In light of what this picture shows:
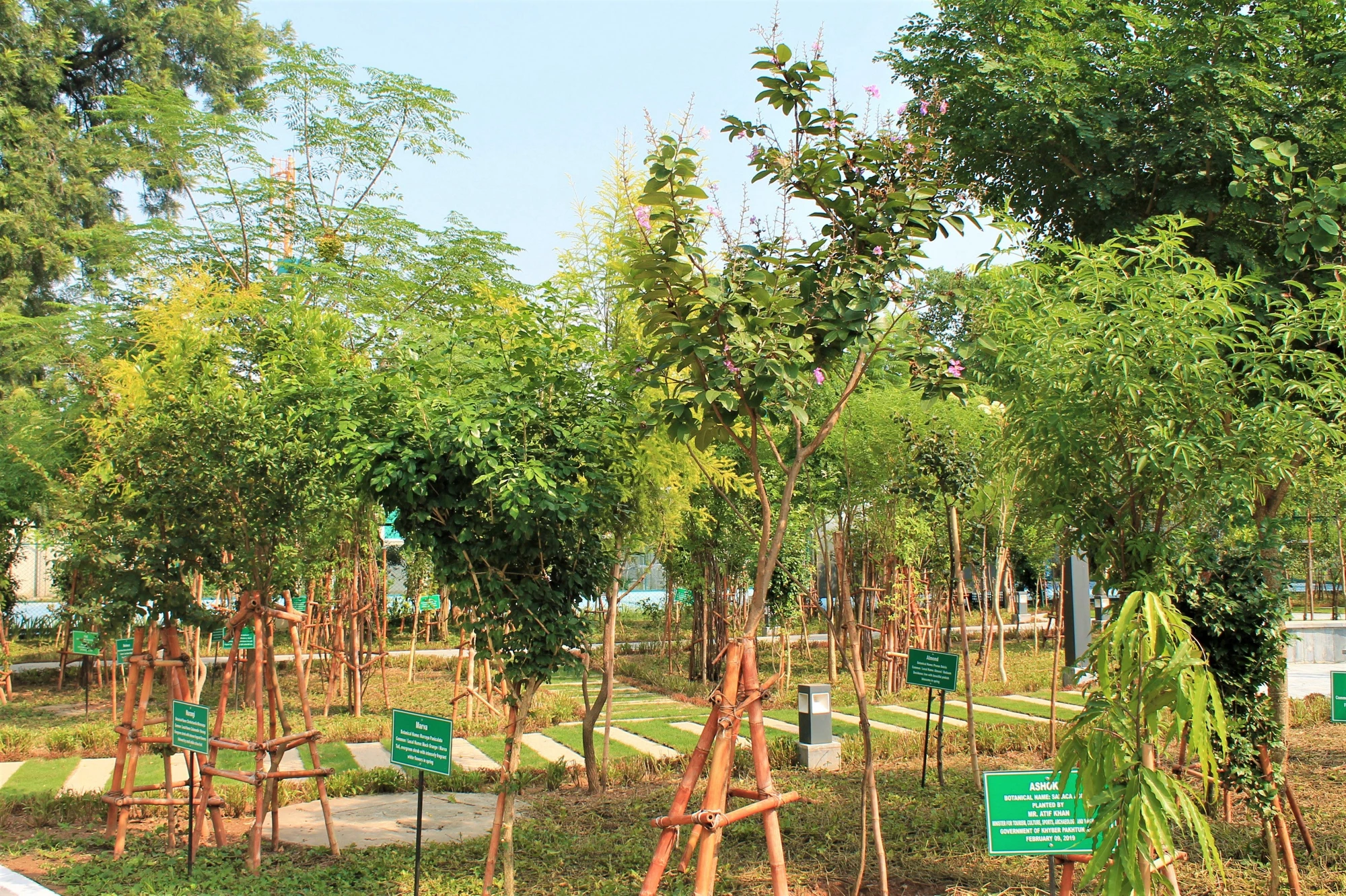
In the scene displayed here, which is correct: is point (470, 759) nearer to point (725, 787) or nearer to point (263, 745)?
point (263, 745)

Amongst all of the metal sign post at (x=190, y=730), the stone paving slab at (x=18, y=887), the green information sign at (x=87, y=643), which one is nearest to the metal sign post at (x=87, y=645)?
the green information sign at (x=87, y=643)

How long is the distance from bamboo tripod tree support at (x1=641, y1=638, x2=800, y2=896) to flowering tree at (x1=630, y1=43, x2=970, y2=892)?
0.19 ft

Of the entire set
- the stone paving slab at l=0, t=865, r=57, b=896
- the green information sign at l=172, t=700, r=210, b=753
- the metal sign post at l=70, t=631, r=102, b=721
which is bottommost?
the stone paving slab at l=0, t=865, r=57, b=896

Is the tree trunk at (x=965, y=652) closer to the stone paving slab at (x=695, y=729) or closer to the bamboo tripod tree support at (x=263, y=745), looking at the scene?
the stone paving slab at (x=695, y=729)

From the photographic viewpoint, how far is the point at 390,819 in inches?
279

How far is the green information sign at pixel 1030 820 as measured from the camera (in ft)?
13.5

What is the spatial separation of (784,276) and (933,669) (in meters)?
4.13

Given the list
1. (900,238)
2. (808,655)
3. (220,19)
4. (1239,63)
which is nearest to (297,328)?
(900,238)

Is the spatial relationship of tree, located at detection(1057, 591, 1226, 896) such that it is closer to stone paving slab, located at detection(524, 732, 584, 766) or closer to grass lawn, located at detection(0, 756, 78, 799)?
stone paving slab, located at detection(524, 732, 584, 766)

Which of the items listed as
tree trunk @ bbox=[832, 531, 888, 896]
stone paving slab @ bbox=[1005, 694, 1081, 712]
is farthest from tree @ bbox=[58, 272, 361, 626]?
stone paving slab @ bbox=[1005, 694, 1081, 712]

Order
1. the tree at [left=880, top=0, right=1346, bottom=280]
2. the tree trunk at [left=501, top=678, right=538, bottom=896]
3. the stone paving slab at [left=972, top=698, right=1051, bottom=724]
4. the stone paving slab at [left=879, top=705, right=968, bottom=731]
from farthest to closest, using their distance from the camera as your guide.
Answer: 1. the stone paving slab at [left=972, top=698, right=1051, bottom=724]
2. the stone paving slab at [left=879, top=705, right=968, bottom=731]
3. the tree at [left=880, top=0, right=1346, bottom=280]
4. the tree trunk at [left=501, top=678, right=538, bottom=896]

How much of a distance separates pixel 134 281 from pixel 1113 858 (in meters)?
11.4

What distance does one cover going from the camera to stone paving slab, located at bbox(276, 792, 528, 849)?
21.4 ft

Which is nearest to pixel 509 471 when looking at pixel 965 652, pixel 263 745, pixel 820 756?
pixel 263 745
